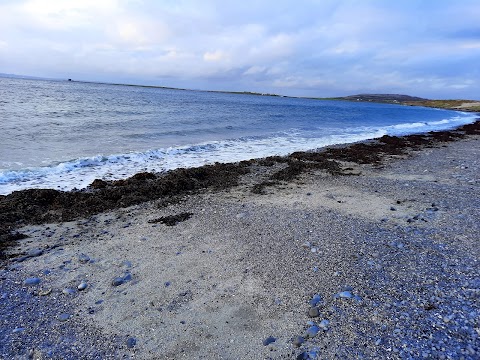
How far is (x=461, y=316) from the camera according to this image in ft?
14.2

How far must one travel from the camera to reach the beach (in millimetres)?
3998

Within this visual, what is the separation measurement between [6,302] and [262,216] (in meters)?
5.44

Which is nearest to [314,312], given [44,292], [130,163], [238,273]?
[238,273]

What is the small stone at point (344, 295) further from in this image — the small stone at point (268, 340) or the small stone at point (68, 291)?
the small stone at point (68, 291)

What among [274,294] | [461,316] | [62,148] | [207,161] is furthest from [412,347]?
[62,148]

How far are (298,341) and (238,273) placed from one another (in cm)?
178

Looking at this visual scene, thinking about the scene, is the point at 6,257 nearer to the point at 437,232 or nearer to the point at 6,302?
the point at 6,302

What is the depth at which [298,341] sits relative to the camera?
3980 mm

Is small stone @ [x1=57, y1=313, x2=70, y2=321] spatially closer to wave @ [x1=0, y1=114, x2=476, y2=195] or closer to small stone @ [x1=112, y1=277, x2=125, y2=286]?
small stone @ [x1=112, y1=277, x2=125, y2=286]

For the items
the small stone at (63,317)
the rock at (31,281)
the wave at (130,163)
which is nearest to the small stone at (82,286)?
the small stone at (63,317)

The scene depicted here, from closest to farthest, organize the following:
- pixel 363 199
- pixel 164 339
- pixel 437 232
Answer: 1. pixel 164 339
2. pixel 437 232
3. pixel 363 199

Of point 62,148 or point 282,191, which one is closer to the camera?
point 282,191

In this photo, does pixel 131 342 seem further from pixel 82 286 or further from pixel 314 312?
pixel 314 312

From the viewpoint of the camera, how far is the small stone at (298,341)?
13.0ft
